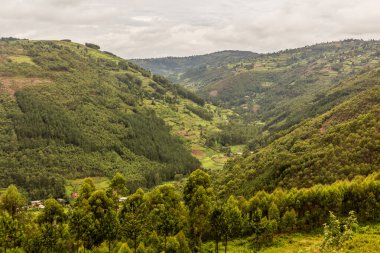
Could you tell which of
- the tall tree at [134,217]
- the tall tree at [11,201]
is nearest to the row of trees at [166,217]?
the tall tree at [134,217]

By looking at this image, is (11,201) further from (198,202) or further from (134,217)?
(198,202)

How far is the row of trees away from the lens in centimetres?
6191

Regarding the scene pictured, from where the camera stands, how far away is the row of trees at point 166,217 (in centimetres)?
6191

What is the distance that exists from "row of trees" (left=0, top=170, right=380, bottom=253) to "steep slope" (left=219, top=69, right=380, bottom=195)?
877 inches

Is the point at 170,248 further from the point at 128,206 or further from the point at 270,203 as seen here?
the point at 270,203

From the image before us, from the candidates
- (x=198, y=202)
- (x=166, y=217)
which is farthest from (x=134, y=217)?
(x=198, y=202)

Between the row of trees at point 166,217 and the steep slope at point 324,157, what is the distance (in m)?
22.3

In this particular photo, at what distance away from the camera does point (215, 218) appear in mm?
66000

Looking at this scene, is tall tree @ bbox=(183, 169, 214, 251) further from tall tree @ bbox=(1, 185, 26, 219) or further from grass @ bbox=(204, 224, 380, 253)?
tall tree @ bbox=(1, 185, 26, 219)

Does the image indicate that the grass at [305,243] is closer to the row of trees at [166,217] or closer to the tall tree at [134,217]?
the row of trees at [166,217]

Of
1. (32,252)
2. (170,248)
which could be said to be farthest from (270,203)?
(32,252)

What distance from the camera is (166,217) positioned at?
65500 mm

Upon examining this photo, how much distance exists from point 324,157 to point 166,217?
206 feet

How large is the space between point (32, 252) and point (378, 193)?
67357mm
